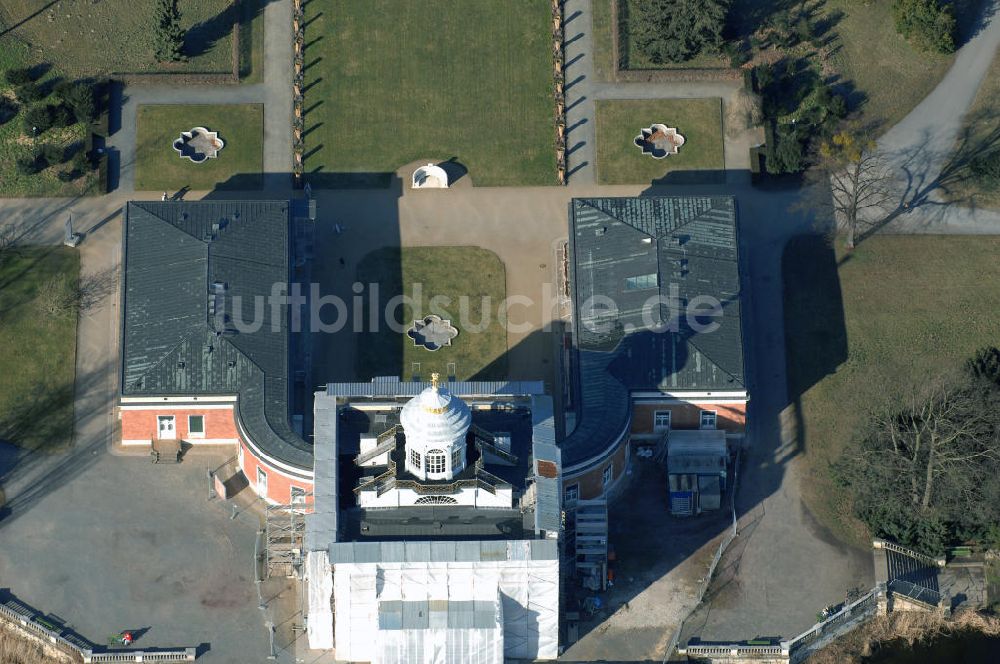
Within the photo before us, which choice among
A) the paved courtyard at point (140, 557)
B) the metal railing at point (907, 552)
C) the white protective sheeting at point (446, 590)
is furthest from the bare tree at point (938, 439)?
the paved courtyard at point (140, 557)

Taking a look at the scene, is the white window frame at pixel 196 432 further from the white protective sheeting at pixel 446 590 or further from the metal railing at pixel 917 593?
the metal railing at pixel 917 593

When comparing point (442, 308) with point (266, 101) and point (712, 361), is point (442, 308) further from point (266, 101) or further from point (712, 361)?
point (266, 101)

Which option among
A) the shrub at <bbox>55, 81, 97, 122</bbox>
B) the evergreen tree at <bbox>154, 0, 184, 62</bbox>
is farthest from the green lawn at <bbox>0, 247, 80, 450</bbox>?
the evergreen tree at <bbox>154, 0, 184, 62</bbox>

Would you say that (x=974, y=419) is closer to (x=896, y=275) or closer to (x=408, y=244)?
(x=896, y=275)

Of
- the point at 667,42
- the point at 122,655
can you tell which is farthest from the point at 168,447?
the point at 667,42

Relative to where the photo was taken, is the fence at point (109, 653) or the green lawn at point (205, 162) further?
the green lawn at point (205, 162)
